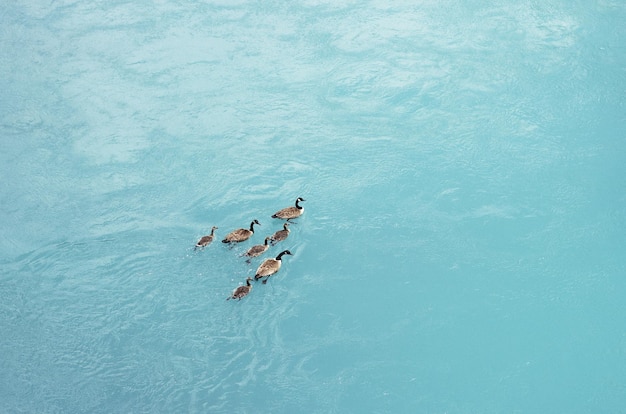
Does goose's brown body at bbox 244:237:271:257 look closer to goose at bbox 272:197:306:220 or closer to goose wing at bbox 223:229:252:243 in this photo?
goose wing at bbox 223:229:252:243

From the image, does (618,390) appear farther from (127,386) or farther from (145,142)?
(145,142)

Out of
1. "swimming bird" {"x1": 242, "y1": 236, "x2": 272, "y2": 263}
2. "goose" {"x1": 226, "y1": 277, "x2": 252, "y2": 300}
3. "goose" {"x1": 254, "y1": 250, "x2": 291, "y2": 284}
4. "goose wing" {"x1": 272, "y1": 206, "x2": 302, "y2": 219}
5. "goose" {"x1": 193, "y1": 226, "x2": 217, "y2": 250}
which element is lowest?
"goose" {"x1": 226, "y1": 277, "x2": 252, "y2": 300}

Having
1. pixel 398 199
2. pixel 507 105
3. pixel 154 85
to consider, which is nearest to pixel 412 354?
pixel 398 199

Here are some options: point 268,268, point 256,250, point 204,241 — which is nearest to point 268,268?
point 268,268

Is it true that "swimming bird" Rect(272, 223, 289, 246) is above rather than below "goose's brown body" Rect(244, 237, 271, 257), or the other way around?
above

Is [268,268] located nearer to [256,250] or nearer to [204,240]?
[256,250]

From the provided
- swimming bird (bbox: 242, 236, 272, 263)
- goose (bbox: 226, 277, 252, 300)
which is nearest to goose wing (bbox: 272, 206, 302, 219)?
swimming bird (bbox: 242, 236, 272, 263)

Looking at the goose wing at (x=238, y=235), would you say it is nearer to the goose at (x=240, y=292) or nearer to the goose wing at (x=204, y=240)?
the goose wing at (x=204, y=240)

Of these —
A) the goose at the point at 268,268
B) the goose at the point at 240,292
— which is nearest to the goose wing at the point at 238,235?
the goose at the point at 268,268
